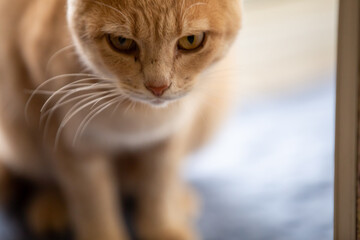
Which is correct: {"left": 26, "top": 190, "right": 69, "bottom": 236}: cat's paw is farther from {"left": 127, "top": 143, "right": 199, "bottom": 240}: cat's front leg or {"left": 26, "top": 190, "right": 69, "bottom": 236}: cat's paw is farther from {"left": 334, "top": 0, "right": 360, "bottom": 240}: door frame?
{"left": 334, "top": 0, "right": 360, "bottom": 240}: door frame

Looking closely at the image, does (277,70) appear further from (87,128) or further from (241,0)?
(87,128)

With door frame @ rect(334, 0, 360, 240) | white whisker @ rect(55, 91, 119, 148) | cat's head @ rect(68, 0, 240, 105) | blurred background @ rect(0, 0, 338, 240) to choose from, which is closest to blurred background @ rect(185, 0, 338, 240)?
blurred background @ rect(0, 0, 338, 240)

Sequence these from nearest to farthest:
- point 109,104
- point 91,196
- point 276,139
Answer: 1. point 109,104
2. point 91,196
3. point 276,139

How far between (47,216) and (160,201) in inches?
10.7

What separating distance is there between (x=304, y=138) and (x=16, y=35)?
74 centimetres

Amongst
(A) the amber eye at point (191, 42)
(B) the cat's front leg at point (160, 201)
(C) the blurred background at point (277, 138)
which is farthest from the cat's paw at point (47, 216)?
(A) the amber eye at point (191, 42)

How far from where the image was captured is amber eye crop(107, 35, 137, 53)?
81 centimetres

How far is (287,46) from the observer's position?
1259 millimetres

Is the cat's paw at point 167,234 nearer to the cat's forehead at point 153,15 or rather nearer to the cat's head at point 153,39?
the cat's head at point 153,39

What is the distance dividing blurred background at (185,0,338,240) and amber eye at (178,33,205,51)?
Answer: 0.95 feet

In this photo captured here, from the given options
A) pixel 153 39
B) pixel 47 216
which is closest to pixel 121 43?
pixel 153 39

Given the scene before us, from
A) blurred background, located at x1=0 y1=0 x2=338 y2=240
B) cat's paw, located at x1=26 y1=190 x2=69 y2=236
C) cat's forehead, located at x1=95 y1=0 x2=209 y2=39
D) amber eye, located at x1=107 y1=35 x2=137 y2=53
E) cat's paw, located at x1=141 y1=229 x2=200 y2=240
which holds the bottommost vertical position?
cat's paw, located at x1=141 y1=229 x2=200 y2=240

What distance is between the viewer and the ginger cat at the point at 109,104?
798 mm

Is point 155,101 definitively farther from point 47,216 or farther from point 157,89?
point 47,216
